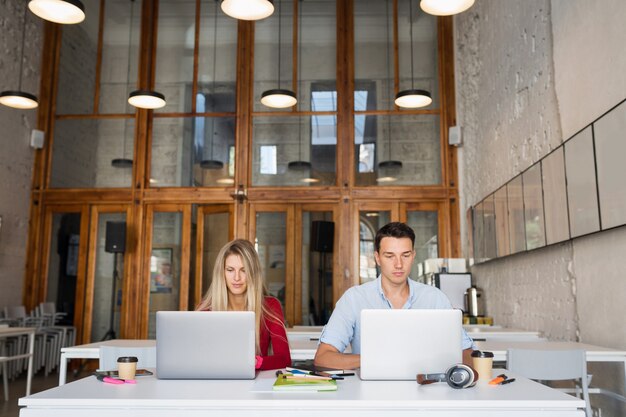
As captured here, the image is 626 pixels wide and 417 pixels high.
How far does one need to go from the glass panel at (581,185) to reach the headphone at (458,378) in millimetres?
2177

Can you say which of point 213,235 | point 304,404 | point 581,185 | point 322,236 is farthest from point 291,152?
point 304,404

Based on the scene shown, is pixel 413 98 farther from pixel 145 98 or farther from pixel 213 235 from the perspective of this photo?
pixel 213 235

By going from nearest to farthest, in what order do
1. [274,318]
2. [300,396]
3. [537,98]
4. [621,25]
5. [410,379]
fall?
[300,396] → [410,379] → [274,318] → [621,25] → [537,98]

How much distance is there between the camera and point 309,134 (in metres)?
8.77

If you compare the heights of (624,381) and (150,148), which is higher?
(150,148)

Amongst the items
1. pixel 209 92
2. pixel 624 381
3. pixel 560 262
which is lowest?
pixel 624 381

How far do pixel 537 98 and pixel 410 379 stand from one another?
371 cm

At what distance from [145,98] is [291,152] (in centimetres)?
238

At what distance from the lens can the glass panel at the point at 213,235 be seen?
8.56 meters

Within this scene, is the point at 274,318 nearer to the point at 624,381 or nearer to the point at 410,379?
the point at 410,379

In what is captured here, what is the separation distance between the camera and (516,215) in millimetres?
5426

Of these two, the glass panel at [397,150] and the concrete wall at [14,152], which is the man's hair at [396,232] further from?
the concrete wall at [14,152]

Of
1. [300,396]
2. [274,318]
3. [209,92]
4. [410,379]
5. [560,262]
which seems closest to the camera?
[300,396]

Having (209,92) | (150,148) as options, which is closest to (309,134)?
(209,92)
